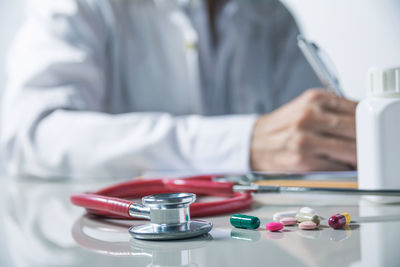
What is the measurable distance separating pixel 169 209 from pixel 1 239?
0.14 m

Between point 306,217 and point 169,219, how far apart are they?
10 cm

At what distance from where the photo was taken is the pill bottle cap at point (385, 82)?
1.12ft

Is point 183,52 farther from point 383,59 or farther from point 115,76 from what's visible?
point 383,59

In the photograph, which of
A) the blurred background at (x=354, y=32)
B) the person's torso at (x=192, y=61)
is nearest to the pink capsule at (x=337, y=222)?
the person's torso at (x=192, y=61)

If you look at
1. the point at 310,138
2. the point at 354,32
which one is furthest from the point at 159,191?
the point at 354,32

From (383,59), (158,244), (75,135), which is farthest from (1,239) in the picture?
(383,59)

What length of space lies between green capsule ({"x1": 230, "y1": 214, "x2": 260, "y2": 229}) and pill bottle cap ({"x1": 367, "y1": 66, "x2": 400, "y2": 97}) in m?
0.15

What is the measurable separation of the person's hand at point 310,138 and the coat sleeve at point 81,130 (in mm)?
35

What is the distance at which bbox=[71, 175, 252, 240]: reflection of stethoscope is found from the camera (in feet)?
0.85

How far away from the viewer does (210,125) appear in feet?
2.51

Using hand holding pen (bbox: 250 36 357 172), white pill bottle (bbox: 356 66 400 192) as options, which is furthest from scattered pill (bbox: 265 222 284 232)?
hand holding pen (bbox: 250 36 357 172)

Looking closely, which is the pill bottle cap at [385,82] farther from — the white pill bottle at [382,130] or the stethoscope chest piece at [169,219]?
the stethoscope chest piece at [169,219]

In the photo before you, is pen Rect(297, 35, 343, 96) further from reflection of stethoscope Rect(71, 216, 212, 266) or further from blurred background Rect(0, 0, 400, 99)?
blurred background Rect(0, 0, 400, 99)

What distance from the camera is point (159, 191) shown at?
456mm
